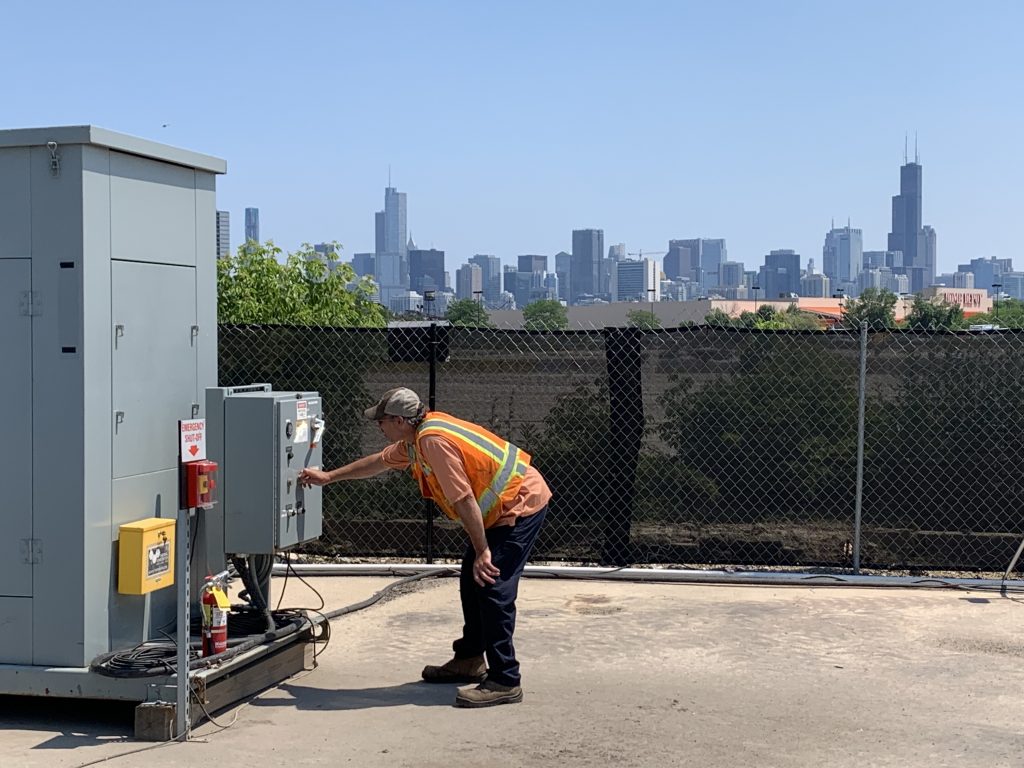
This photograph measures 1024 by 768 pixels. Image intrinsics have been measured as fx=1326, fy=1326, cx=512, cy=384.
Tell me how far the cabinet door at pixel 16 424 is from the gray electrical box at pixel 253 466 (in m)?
1.07

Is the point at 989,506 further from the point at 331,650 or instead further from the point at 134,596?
the point at 134,596

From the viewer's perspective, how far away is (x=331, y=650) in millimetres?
8375

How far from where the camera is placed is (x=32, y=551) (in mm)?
6660

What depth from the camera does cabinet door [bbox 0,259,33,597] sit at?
6.62 meters

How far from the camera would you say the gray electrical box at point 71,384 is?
6527 mm

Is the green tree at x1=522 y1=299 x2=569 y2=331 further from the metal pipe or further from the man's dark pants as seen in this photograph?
the man's dark pants

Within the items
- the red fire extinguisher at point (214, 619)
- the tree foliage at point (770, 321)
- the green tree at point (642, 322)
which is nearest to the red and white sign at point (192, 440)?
the red fire extinguisher at point (214, 619)

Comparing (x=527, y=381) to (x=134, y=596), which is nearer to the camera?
(x=134, y=596)

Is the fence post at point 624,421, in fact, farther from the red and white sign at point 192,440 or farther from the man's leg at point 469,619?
the red and white sign at point 192,440

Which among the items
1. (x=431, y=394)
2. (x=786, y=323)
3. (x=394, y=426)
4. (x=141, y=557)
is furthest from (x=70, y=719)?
(x=786, y=323)

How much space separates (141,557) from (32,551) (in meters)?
0.54

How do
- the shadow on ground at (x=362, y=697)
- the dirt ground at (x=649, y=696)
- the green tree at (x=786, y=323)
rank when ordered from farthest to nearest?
1. the green tree at (x=786, y=323)
2. the shadow on ground at (x=362, y=697)
3. the dirt ground at (x=649, y=696)

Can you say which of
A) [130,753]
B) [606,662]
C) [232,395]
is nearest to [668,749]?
[606,662]

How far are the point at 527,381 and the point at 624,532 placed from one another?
145 cm
